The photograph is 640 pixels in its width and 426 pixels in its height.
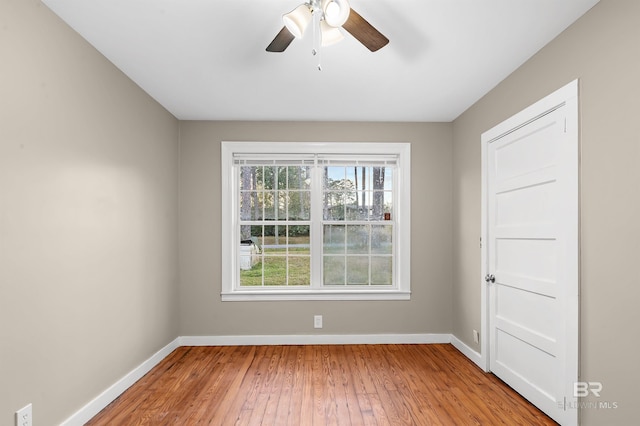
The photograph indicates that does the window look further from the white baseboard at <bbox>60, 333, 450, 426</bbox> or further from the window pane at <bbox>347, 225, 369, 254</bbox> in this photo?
the white baseboard at <bbox>60, 333, 450, 426</bbox>

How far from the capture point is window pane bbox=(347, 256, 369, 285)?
4.34 m

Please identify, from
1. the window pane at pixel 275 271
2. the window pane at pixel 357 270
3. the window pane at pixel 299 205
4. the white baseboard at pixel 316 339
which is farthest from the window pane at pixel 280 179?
the white baseboard at pixel 316 339

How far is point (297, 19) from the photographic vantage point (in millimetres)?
1818

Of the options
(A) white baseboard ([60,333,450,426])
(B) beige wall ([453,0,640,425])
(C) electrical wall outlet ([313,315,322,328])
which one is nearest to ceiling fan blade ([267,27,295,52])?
(B) beige wall ([453,0,640,425])

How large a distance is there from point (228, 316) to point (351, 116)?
8.45ft

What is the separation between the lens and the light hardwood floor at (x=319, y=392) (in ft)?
8.34

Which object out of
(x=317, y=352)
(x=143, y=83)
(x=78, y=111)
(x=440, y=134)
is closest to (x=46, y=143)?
(x=78, y=111)

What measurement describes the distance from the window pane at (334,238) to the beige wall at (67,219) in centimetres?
187

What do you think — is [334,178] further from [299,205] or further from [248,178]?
[248,178]

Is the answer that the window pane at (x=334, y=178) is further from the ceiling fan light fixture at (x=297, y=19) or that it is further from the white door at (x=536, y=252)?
the ceiling fan light fixture at (x=297, y=19)

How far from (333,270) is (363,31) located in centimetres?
290

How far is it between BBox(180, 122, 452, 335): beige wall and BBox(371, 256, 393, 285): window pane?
269 mm

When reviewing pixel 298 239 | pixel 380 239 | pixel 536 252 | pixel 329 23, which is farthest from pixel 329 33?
pixel 380 239

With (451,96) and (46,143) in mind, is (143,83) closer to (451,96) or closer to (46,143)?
(46,143)
